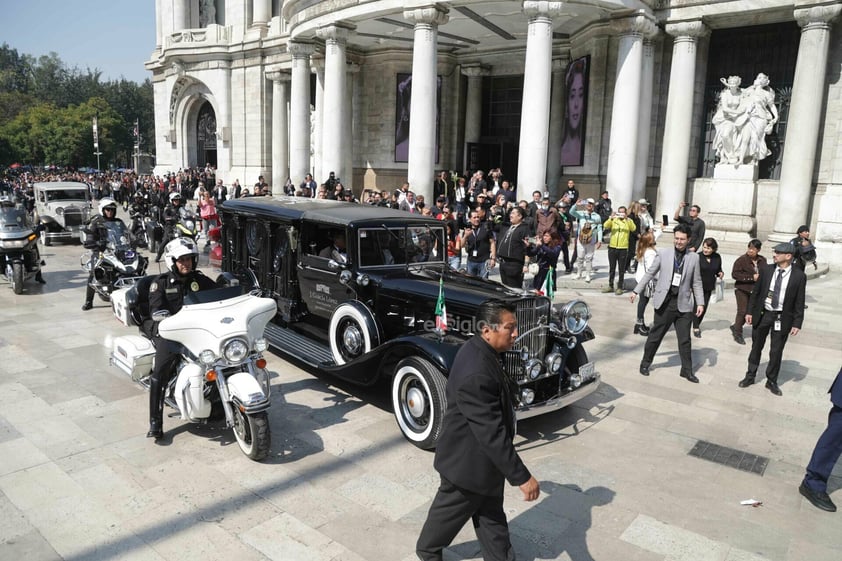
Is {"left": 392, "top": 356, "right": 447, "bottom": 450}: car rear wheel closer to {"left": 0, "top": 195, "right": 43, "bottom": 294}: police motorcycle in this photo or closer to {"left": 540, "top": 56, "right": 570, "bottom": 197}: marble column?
{"left": 0, "top": 195, "right": 43, "bottom": 294}: police motorcycle

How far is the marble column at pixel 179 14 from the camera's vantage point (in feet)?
111

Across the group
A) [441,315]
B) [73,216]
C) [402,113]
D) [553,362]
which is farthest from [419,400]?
[402,113]

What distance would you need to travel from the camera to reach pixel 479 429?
306 cm

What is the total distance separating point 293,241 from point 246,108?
26302 mm

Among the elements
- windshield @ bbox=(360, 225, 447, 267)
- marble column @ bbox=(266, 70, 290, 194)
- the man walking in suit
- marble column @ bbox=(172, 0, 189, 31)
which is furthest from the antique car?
marble column @ bbox=(172, 0, 189, 31)

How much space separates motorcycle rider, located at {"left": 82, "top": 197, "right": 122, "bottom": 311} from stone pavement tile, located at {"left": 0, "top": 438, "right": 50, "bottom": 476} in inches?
218

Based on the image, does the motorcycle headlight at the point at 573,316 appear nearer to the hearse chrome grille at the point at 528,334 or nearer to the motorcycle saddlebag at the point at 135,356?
the hearse chrome grille at the point at 528,334

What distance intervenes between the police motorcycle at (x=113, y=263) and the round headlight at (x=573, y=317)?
7.47 metres

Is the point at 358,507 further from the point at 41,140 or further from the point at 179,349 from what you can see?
the point at 41,140

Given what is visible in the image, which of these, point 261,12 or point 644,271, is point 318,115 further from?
point 644,271

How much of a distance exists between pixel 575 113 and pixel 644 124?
260cm

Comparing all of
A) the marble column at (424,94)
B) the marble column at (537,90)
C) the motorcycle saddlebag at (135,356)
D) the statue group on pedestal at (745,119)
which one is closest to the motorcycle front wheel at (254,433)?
the motorcycle saddlebag at (135,356)

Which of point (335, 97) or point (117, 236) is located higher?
point (335, 97)

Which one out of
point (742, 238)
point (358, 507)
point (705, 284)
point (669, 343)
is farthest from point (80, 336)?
point (742, 238)
